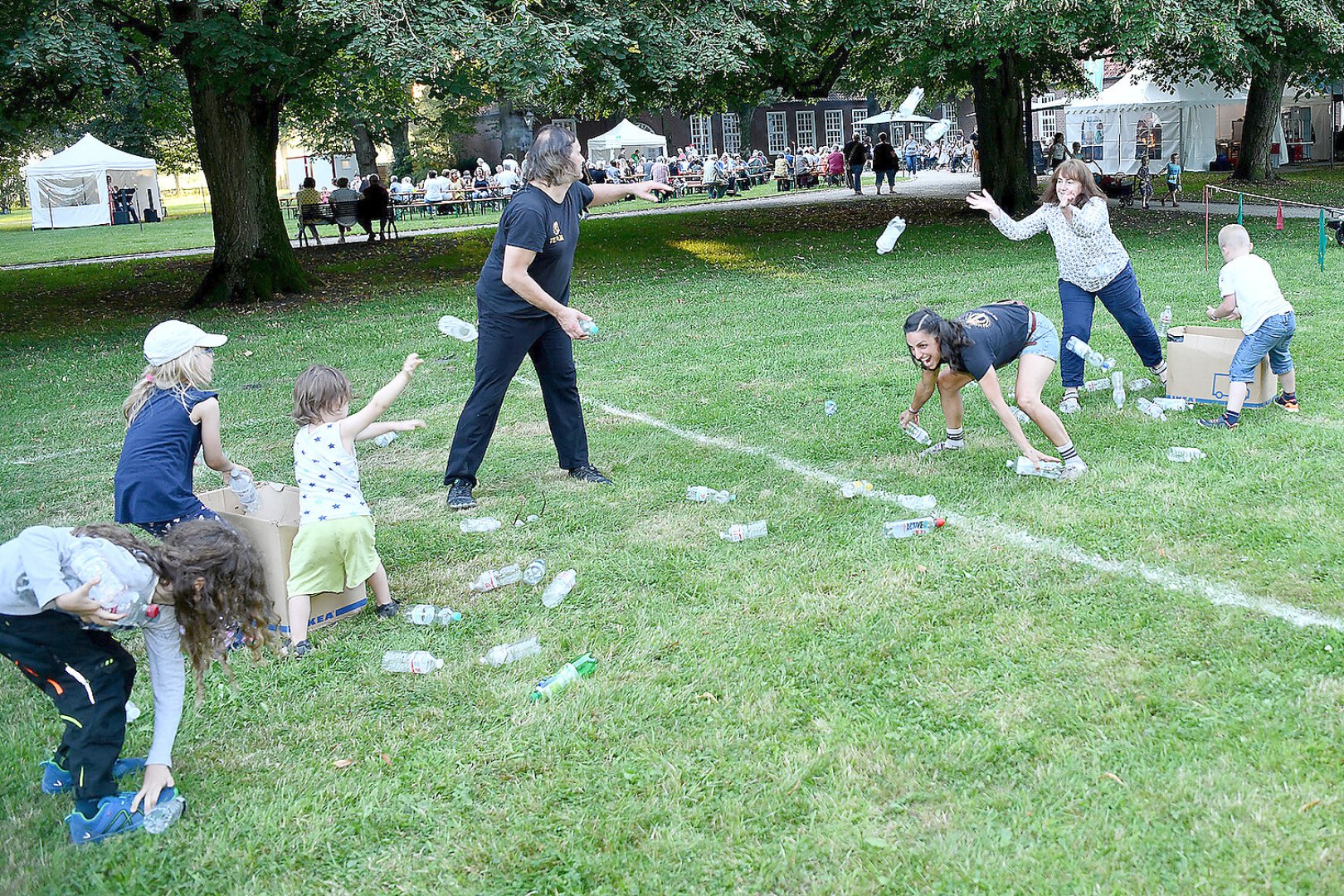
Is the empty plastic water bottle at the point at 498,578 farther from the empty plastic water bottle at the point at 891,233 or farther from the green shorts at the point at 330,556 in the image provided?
the empty plastic water bottle at the point at 891,233

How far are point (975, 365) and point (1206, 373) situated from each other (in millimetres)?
2302

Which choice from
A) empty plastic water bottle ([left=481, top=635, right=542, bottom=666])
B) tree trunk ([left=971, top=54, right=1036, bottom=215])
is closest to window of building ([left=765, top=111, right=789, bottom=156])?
tree trunk ([left=971, top=54, right=1036, bottom=215])

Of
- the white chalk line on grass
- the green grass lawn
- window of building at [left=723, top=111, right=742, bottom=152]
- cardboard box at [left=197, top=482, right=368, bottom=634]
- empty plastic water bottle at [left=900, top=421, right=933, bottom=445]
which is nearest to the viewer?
the green grass lawn

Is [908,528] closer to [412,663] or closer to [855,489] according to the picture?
[855,489]


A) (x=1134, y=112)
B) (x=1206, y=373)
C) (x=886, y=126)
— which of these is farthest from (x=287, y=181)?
(x=1206, y=373)

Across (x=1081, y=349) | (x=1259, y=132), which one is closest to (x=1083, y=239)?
(x=1081, y=349)

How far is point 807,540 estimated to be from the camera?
5633 mm

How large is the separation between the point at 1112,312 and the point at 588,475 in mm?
3616

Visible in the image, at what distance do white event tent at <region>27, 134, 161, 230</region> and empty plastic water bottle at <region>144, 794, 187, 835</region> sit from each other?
45.0 m

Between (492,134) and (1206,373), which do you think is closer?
(1206,373)

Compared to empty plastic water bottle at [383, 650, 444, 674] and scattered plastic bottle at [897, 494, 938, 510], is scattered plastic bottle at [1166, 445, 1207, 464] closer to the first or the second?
scattered plastic bottle at [897, 494, 938, 510]

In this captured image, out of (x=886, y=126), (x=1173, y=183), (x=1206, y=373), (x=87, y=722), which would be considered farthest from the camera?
(x=886, y=126)

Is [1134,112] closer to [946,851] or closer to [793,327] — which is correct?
[793,327]

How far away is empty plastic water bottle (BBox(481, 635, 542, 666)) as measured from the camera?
4.54 meters
